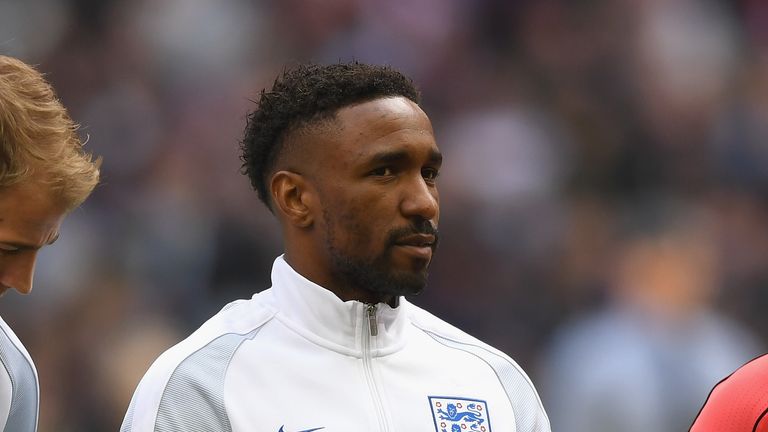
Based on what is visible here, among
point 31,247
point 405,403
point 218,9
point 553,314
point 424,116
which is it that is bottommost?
point 553,314

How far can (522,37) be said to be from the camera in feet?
26.7

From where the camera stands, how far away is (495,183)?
24.1 ft

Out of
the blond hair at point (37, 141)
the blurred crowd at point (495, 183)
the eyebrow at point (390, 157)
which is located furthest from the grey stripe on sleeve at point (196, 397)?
the blurred crowd at point (495, 183)

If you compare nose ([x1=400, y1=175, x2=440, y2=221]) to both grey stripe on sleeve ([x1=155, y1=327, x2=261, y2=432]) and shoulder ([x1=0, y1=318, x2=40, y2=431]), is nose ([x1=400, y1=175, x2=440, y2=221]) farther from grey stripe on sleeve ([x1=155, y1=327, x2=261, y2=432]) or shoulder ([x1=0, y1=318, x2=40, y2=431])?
shoulder ([x1=0, y1=318, x2=40, y2=431])

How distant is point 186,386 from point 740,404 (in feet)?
3.98

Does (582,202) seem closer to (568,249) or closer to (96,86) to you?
(568,249)

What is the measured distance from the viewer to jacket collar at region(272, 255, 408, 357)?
3.02 m

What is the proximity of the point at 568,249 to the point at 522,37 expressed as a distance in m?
1.67

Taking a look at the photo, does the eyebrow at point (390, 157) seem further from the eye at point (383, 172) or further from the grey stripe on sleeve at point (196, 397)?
the grey stripe on sleeve at point (196, 397)

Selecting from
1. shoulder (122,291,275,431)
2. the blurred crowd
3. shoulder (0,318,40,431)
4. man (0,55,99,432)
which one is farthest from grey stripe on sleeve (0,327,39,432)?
the blurred crowd

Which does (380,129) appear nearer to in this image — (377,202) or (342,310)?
(377,202)

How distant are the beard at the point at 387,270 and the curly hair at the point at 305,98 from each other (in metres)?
0.28

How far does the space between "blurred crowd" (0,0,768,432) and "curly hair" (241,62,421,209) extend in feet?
9.85

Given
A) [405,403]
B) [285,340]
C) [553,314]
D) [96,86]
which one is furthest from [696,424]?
[96,86]
